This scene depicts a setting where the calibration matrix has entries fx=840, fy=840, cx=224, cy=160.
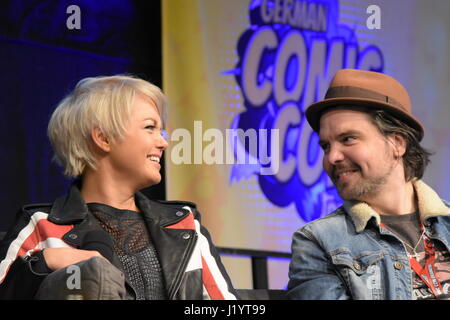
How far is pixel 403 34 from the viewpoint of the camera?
6.29 m

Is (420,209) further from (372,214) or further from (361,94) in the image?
(361,94)

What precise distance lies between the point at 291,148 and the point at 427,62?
153 cm

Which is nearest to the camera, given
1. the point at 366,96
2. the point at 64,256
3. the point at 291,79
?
the point at 64,256

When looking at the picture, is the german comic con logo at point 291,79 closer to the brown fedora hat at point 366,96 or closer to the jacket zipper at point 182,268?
the brown fedora hat at point 366,96

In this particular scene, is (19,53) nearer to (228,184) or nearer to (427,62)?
Result: (228,184)

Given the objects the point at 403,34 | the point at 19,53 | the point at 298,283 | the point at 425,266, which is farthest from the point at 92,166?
the point at 403,34

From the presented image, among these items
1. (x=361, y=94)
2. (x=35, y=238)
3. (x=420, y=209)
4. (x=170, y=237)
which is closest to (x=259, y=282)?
(x=170, y=237)

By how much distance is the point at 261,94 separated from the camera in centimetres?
548

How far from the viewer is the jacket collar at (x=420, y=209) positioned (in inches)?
124

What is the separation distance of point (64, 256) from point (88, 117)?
0.66m

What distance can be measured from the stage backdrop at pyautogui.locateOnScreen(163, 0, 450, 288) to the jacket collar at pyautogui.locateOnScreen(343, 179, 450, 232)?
138 cm

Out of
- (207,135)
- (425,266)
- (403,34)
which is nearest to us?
(425,266)

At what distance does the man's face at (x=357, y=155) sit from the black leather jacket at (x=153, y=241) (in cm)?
59

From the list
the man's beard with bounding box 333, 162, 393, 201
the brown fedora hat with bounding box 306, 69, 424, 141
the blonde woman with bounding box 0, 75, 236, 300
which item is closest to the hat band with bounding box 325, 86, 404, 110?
the brown fedora hat with bounding box 306, 69, 424, 141
